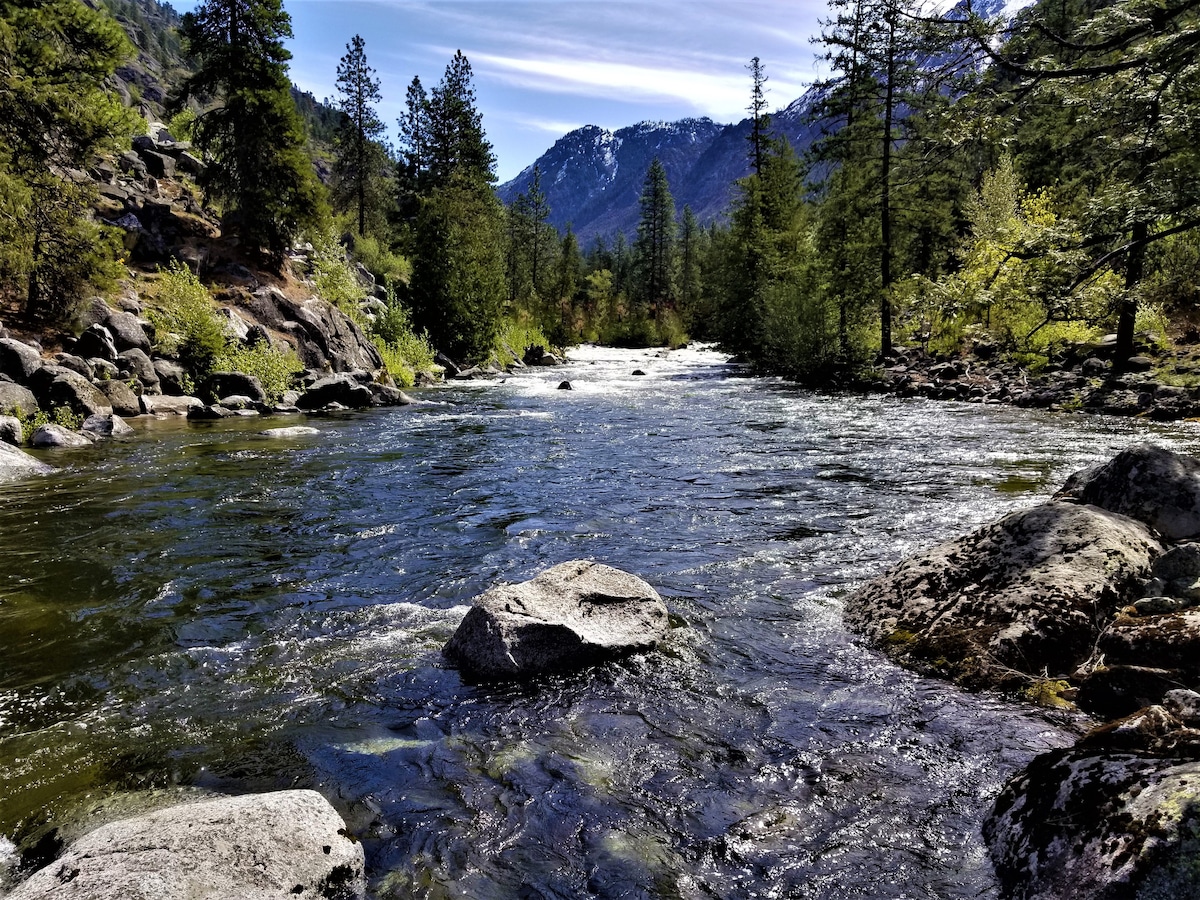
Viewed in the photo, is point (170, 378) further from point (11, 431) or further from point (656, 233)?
point (656, 233)

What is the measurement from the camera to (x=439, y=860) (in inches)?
144

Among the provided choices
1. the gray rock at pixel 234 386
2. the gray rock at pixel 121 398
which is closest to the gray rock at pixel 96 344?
the gray rock at pixel 121 398

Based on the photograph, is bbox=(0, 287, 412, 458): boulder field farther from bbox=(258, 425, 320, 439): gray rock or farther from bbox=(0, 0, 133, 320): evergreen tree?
bbox=(258, 425, 320, 439): gray rock

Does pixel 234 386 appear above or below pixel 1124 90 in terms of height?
below

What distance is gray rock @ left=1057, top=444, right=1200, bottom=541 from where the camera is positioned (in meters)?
6.31

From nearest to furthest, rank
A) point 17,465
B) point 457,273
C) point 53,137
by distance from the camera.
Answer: point 17,465, point 53,137, point 457,273

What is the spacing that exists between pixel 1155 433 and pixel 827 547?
35.6ft

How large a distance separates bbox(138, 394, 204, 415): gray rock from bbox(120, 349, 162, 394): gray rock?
0.36m

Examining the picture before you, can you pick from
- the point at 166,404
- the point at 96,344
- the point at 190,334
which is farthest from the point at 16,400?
the point at 190,334

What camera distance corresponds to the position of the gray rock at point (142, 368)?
19.4 m

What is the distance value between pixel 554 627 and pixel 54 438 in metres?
13.8

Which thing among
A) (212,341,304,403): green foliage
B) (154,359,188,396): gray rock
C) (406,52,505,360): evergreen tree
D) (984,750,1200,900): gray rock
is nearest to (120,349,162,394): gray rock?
(154,359,188,396): gray rock

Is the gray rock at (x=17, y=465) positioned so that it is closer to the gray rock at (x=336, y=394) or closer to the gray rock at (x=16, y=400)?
the gray rock at (x=16, y=400)

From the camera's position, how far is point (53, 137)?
1781 cm
